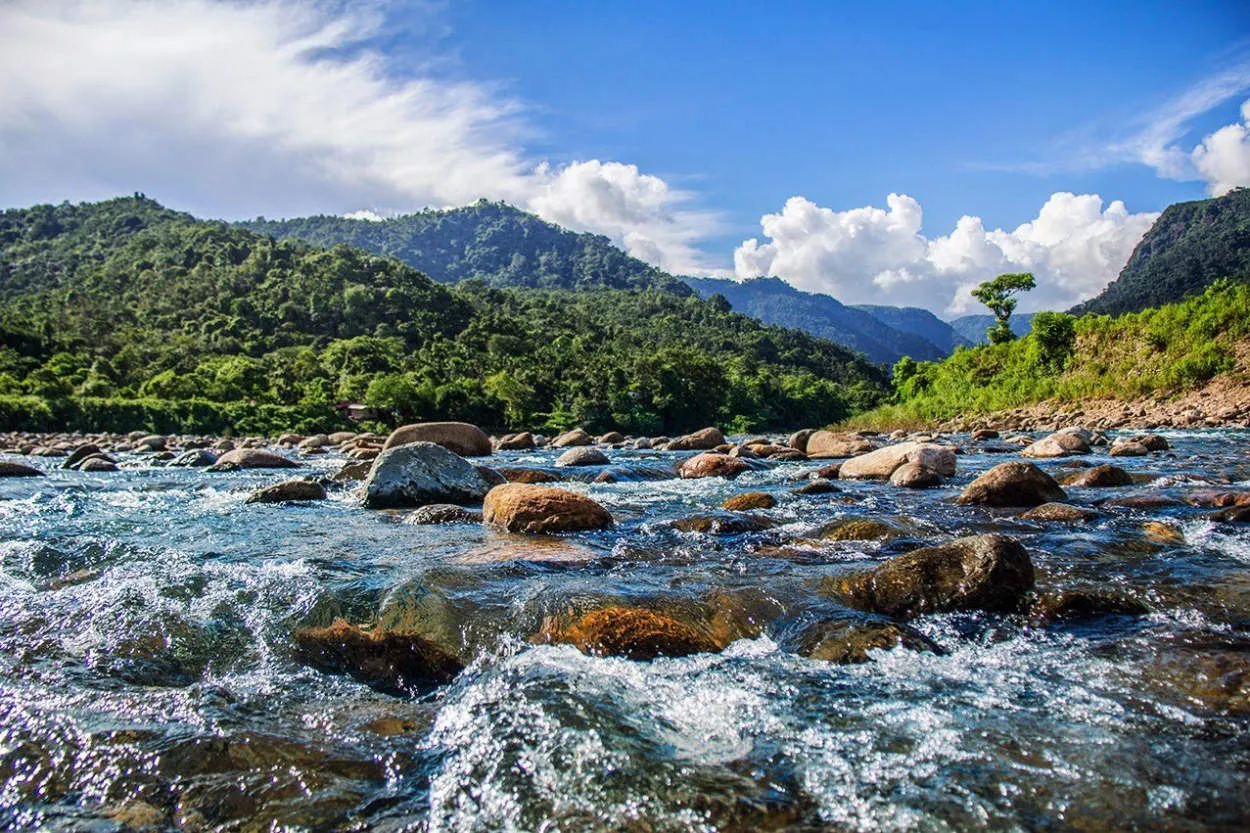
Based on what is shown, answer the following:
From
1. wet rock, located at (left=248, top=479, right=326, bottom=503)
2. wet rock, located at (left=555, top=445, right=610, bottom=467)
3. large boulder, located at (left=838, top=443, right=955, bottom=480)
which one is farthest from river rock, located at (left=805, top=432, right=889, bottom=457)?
wet rock, located at (left=248, top=479, right=326, bottom=503)

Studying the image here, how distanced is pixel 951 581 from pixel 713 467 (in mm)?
11074

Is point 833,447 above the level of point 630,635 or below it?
below

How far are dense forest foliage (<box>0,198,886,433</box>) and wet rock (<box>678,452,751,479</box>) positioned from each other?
44.3m

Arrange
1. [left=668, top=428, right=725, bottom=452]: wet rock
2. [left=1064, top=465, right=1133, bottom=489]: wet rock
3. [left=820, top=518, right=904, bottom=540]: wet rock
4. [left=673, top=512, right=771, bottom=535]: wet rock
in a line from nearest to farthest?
[left=820, top=518, right=904, bottom=540]: wet rock, [left=673, top=512, right=771, bottom=535]: wet rock, [left=1064, top=465, right=1133, bottom=489]: wet rock, [left=668, top=428, right=725, bottom=452]: wet rock

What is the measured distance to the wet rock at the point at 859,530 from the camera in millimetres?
8344

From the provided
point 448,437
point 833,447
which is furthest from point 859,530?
point 448,437

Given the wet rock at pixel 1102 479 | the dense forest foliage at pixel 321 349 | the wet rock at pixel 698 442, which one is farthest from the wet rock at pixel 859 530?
the dense forest foliage at pixel 321 349

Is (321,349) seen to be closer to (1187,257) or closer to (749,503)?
(749,503)

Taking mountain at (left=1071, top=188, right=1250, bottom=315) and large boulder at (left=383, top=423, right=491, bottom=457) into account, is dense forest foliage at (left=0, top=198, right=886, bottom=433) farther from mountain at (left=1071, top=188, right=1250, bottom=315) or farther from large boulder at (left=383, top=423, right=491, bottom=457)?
mountain at (left=1071, top=188, right=1250, bottom=315)

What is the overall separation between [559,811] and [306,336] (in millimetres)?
97340

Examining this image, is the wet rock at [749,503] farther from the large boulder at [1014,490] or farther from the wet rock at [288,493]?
the wet rock at [288,493]

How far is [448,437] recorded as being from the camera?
2172cm

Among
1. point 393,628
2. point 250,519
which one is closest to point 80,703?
point 393,628

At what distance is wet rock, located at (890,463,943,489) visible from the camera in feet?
44.3
